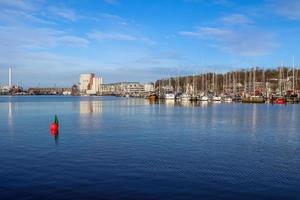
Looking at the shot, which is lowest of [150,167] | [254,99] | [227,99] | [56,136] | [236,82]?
[150,167]

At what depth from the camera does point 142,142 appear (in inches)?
1323

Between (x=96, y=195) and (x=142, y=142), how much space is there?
53.9ft

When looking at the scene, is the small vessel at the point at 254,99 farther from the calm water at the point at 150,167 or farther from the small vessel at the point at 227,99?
the calm water at the point at 150,167

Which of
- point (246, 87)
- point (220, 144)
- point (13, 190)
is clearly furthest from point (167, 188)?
point (246, 87)

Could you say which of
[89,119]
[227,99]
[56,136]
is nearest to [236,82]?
[227,99]

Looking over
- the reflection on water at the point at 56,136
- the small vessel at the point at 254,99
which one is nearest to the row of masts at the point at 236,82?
the small vessel at the point at 254,99

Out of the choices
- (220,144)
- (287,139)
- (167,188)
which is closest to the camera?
(167,188)

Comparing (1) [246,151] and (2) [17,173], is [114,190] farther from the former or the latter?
(1) [246,151]

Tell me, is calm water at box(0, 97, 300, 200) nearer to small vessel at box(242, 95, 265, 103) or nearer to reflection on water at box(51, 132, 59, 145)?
reflection on water at box(51, 132, 59, 145)

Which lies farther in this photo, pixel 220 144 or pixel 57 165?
pixel 220 144

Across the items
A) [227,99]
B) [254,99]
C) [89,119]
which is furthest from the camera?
[227,99]

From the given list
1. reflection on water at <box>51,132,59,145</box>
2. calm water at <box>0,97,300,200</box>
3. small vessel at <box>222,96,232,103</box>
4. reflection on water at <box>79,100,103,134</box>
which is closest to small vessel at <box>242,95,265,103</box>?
small vessel at <box>222,96,232,103</box>

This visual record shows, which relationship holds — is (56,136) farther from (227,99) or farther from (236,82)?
(236,82)

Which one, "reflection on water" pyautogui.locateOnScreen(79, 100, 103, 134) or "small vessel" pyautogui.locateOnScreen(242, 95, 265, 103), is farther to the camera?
"small vessel" pyautogui.locateOnScreen(242, 95, 265, 103)
